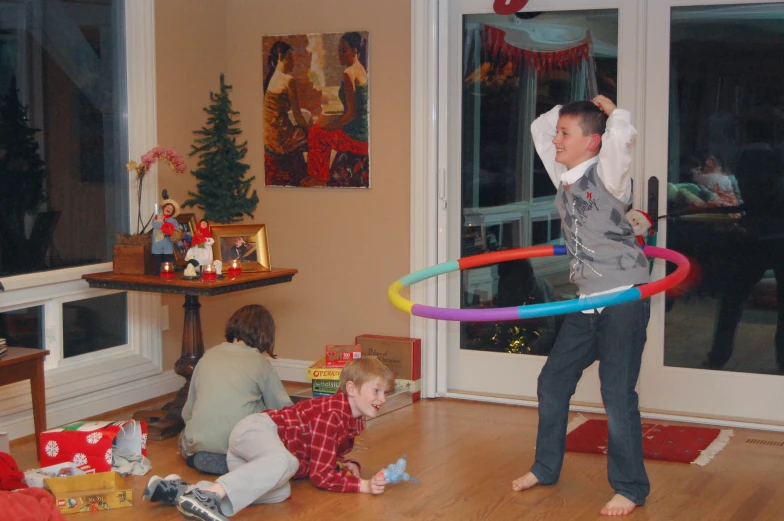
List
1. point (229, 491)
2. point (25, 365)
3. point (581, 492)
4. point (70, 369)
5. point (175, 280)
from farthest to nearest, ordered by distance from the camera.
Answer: point (70, 369), point (175, 280), point (25, 365), point (581, 492), point (229, 491)

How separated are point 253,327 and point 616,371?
1395mm

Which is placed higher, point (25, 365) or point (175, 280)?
point (175, 280)

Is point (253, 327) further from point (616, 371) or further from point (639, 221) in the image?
point (639, 221)

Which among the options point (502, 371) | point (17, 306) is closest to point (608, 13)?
point (502, 371)

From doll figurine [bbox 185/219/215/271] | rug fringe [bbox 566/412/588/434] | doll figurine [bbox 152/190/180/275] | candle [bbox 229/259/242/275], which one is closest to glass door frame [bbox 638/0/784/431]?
rug fringe [bbox 566/412/588/434]

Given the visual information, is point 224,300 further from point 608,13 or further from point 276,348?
point 608,13

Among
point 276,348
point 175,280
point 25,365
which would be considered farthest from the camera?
point 276,348

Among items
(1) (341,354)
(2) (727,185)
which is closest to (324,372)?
(1) (341,354)

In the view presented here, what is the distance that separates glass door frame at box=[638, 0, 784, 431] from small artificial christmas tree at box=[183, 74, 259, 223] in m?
2.12

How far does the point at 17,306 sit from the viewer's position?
13.7 feet

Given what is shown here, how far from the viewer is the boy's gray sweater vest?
3215 mm

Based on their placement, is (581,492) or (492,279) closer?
(581,492)

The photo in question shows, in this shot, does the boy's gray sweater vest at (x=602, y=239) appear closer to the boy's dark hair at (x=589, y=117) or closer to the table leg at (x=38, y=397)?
the boy's dark hair at (x=589, y=117)

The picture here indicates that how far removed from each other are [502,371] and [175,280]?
1710mm
